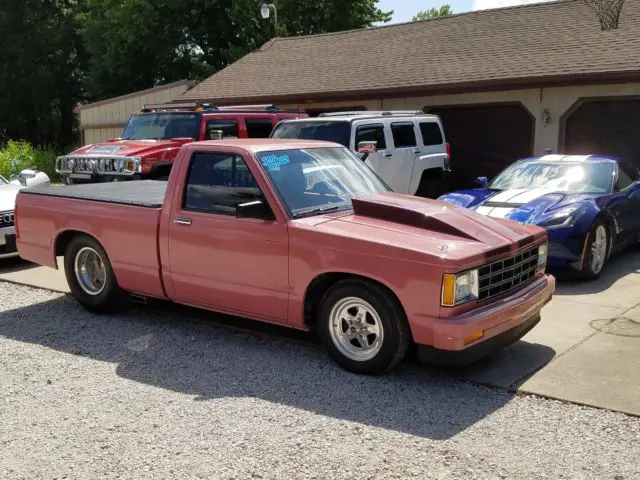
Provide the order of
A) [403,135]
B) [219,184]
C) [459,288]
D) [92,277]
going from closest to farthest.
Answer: [459,288] → [219,184] → [92,277] → [403,135]

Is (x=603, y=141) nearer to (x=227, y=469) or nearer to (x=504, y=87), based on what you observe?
(x=504, y=87)

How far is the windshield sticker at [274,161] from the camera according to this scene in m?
5.44

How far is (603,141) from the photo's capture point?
1270cm

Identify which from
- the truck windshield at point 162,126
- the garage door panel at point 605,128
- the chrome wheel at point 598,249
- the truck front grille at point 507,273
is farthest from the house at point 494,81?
the truck front grille at point 507,273

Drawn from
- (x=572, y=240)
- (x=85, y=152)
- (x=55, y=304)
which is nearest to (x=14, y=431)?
(x=55, y=304)

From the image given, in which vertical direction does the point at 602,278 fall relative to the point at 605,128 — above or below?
below

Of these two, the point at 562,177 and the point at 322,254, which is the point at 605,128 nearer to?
the point at 562,177

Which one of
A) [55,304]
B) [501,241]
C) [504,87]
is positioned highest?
[504,87]

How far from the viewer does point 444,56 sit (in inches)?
630

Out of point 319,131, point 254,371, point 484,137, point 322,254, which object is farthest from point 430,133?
point 254,371

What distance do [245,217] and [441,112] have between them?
10.5m

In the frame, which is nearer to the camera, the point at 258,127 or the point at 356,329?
the point at 356,329

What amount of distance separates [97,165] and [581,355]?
27.8ft

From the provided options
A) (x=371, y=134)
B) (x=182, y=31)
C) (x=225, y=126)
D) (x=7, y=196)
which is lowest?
(x=7, y=196)
